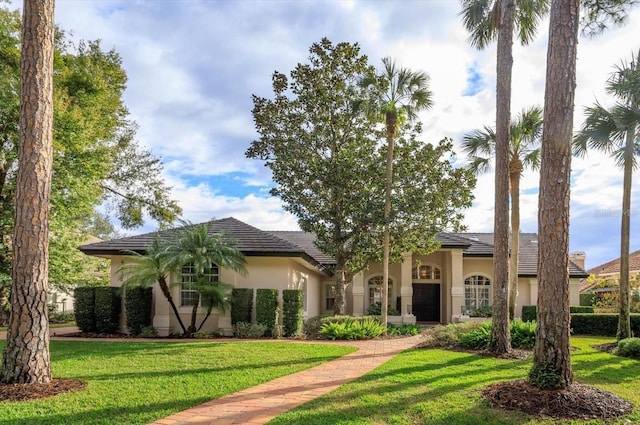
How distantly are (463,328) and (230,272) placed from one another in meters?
7.77

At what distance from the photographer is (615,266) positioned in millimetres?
32438

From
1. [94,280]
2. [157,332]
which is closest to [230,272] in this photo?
[157,332]

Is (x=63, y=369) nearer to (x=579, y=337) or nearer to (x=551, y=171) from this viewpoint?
(x=551, y=171)

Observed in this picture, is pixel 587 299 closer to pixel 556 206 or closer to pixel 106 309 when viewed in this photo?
pixel 556 206

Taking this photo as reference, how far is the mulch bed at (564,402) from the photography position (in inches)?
253

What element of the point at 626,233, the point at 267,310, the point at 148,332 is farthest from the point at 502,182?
the point at 148,332

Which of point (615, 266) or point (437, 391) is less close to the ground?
point (615, 266)

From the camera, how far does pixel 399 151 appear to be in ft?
59.6

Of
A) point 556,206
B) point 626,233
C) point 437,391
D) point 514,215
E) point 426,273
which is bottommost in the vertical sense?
point 437,391

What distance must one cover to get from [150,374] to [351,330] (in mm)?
7631

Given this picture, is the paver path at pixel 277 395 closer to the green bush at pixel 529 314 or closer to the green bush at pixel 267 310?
the green bush at pixel 267 310

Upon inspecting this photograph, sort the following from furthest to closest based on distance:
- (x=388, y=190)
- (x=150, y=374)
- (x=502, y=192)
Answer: (x=388, y=190)
(x=502, y=192)
(x=150, y=374)

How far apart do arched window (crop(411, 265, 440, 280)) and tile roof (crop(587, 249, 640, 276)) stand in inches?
448

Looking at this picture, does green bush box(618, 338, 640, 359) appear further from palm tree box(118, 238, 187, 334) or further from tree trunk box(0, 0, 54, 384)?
tree trunk box(0, 0, 54, 384)
